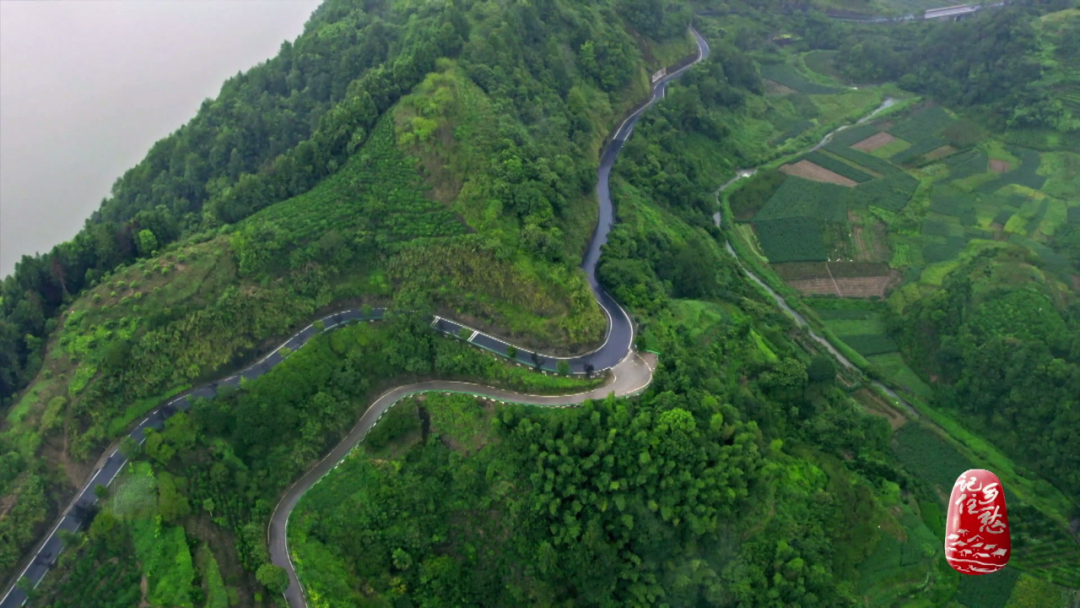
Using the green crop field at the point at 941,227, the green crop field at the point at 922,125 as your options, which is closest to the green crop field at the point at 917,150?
the green crop field at the point at 922,125

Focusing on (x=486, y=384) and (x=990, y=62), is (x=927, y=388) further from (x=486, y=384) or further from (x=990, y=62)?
(x=990, y=62)

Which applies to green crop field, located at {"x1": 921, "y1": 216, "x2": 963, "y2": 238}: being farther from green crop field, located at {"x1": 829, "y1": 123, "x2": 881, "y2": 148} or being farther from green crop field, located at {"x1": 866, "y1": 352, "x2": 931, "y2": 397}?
green crop field, located at {"x1": 866, "y1": 352, "x2": 931, "y2": 397}

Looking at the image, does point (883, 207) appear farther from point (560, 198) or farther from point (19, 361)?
point (19, 361)

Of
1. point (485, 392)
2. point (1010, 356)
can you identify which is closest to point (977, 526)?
point (485, 392)

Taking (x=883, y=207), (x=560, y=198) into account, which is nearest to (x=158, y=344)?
(x=560, y=198)

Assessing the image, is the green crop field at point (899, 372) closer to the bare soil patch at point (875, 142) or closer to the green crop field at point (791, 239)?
the green crop field at point (791, 239)

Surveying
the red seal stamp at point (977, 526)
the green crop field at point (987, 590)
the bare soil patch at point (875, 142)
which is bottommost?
the green crop field at point (987, 590)

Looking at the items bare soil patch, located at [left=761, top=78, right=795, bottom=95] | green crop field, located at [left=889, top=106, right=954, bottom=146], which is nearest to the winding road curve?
green crop field, located at [left=889, top=106, right=954, bottom=146]
